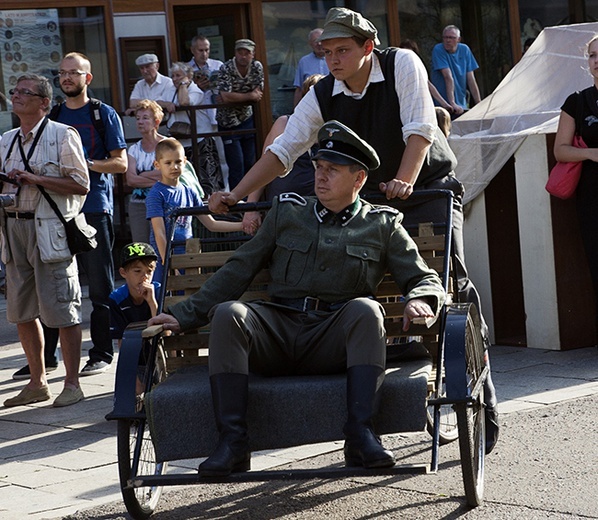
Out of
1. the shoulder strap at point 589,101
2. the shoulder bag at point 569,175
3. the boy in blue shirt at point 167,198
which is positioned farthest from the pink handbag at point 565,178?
the boy in blue shirt at point 167,198

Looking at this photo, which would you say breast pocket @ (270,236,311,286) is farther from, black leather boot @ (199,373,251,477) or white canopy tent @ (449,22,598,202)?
white canopy tent @ (449,22,598,202)

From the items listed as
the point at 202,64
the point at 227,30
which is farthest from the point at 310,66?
the point at 227,30

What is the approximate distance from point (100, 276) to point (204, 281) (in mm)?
3063

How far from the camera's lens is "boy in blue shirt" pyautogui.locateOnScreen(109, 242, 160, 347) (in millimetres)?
7312

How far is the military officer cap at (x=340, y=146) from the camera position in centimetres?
523

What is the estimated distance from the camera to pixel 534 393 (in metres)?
7.22

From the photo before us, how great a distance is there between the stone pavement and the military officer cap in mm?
1592

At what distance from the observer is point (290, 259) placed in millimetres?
5387

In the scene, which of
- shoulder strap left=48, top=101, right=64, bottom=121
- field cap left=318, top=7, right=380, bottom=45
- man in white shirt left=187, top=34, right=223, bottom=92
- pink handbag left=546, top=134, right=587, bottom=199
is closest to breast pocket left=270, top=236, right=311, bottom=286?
field cap left=318, top=7, right=380, bottom=45

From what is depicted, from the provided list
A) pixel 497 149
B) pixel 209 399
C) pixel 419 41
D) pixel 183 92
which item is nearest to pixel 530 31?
pixel 419 41

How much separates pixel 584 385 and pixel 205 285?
2.91 metres

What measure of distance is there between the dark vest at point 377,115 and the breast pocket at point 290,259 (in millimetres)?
817

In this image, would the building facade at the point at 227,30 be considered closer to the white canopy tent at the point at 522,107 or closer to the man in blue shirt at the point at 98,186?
the man in blue shirt at the point at 98,186

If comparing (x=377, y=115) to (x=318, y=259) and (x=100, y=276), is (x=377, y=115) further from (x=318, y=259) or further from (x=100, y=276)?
(x=100, y=276)
